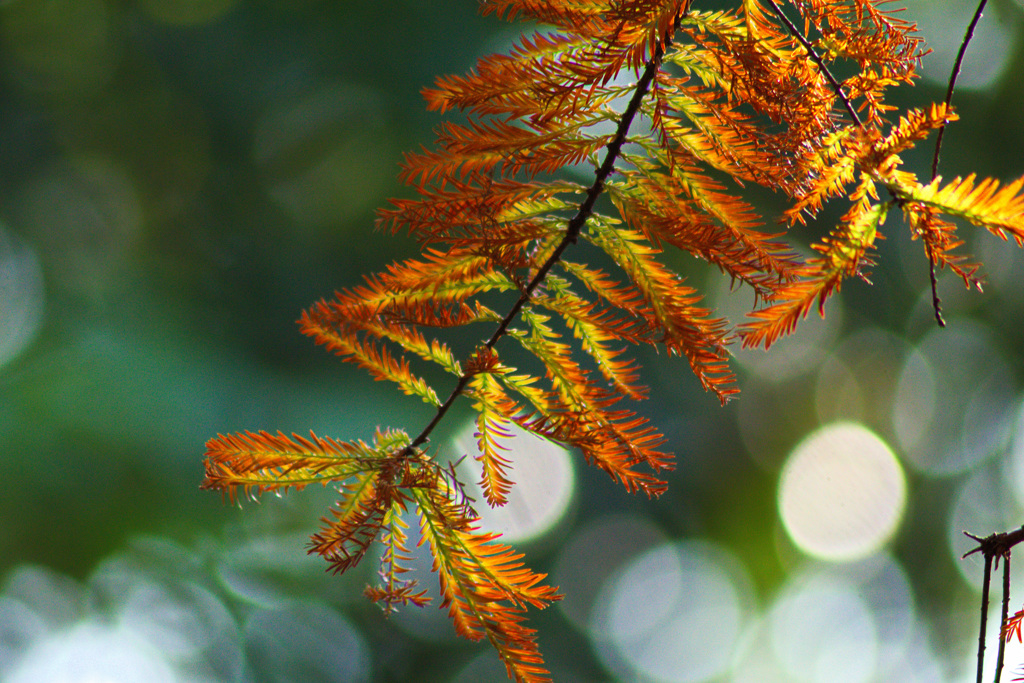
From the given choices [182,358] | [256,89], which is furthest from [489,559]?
[256,89]

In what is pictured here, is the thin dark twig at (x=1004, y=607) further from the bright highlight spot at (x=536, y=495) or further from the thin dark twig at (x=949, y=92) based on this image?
the bright highlight spot at (x=536, y=495)

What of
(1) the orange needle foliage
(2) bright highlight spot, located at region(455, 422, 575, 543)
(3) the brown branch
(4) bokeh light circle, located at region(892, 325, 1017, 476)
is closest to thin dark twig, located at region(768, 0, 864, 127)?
(1) the orange needle foliage

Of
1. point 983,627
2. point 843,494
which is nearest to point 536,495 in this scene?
point 843,494

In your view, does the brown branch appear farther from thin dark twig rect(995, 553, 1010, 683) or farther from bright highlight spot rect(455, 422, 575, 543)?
bright highlight spot rect(455, 422, 575, 543)

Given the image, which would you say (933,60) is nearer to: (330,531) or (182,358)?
(330,531)

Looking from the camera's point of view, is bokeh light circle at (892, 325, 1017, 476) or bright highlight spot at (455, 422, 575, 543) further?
bokeh light circle at (892, 325, 1017, 476)

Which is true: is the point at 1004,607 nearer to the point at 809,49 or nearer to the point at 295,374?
the point at 809,49

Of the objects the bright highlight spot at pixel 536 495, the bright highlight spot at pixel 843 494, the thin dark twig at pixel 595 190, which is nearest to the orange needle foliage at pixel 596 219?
the thin dark twig at pixel 595 190
